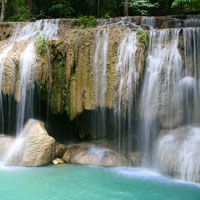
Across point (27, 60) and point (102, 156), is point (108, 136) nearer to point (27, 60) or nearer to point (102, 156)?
point (102, 156)

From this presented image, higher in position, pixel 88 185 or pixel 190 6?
pixel 190 6

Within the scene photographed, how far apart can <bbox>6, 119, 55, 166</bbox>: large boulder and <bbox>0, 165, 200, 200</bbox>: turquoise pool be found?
1.01 ft

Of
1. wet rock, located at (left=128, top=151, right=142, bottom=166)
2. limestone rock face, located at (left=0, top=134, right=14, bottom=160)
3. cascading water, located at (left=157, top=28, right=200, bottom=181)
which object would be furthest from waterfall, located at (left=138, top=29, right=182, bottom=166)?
limestone rock face, located at (left=0, top=134, right=14, bottom=160)

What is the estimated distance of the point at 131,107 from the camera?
8.90 metres

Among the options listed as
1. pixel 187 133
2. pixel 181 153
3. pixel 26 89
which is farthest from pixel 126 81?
pixel 26 89

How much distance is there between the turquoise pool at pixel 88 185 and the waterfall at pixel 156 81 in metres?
1.31

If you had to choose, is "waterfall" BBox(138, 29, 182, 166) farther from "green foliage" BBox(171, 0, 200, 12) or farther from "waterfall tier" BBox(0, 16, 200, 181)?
"green foliage" BBox(171, 0, 200, 12)

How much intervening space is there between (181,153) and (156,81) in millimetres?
2429

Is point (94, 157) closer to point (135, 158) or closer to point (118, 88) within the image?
point (135, 158)

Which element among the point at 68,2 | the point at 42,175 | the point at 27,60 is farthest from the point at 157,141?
the point at 68,2

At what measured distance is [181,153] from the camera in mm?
7520

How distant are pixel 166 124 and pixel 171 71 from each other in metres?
1.68

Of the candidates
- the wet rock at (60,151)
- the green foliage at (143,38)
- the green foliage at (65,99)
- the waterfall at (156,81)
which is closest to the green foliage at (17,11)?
the green foliage at (65,99)

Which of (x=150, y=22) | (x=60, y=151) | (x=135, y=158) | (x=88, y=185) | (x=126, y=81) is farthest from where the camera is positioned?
(x=150, y=22)
